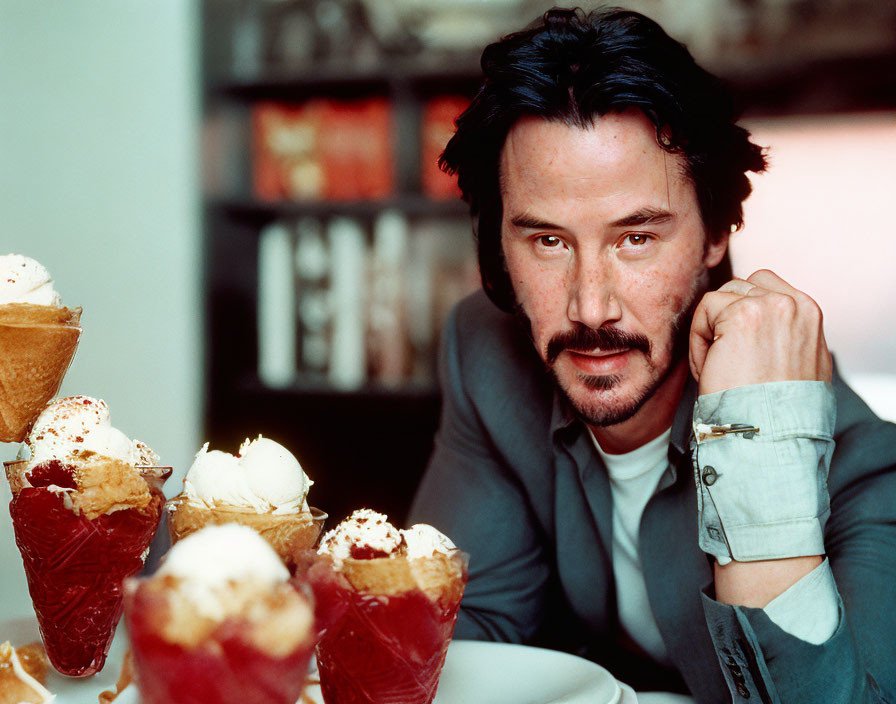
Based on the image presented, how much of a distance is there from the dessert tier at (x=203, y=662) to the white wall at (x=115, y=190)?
2.47 metres

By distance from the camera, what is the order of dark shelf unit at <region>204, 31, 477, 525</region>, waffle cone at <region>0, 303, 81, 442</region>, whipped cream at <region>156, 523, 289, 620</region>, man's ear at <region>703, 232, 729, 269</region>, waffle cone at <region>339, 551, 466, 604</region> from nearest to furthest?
whipped cream at <region>156, 523, 289, 620</region> < waffle cone at <region>339, 551, 466, 604</region> < waffle cone at <region>0, 303, 81, 442</region> < man's ear at <region>703, 232, 729, 269</region> < dark shelf unit at <region>204, 31, 477, 525</region>

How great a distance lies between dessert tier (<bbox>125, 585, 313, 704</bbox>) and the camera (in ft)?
1.92

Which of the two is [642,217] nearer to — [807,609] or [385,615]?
[807,609]

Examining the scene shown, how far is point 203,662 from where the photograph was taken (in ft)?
1.93

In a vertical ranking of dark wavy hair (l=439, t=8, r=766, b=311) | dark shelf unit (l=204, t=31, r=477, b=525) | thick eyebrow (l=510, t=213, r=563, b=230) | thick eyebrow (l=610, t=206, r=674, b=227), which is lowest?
dark shelf unit (l=204, t=31, r=477, b=525)

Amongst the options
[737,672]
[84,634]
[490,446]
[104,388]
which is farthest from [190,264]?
[737,672]

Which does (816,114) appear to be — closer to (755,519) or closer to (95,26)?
(755,519)

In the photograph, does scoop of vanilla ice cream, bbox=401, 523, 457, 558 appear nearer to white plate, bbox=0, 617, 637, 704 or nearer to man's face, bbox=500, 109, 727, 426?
white plate, bbox=0, 617, 637, 704

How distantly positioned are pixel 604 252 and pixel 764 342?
0.85 feet

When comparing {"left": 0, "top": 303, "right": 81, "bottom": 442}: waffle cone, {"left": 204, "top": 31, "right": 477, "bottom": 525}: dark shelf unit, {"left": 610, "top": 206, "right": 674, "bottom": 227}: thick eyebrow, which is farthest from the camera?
{"left": 204, "top": 31, "right": 477, "bottom": 525}: dark shelf unit

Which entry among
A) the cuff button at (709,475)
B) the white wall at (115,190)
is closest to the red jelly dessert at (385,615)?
the cuff button at (709,475)

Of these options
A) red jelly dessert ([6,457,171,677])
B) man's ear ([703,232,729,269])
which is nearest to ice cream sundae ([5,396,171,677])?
red jelly dessert ([6,457,171,677])

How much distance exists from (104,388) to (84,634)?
239cm

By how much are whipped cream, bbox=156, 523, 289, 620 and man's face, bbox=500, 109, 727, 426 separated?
679 millimetres
